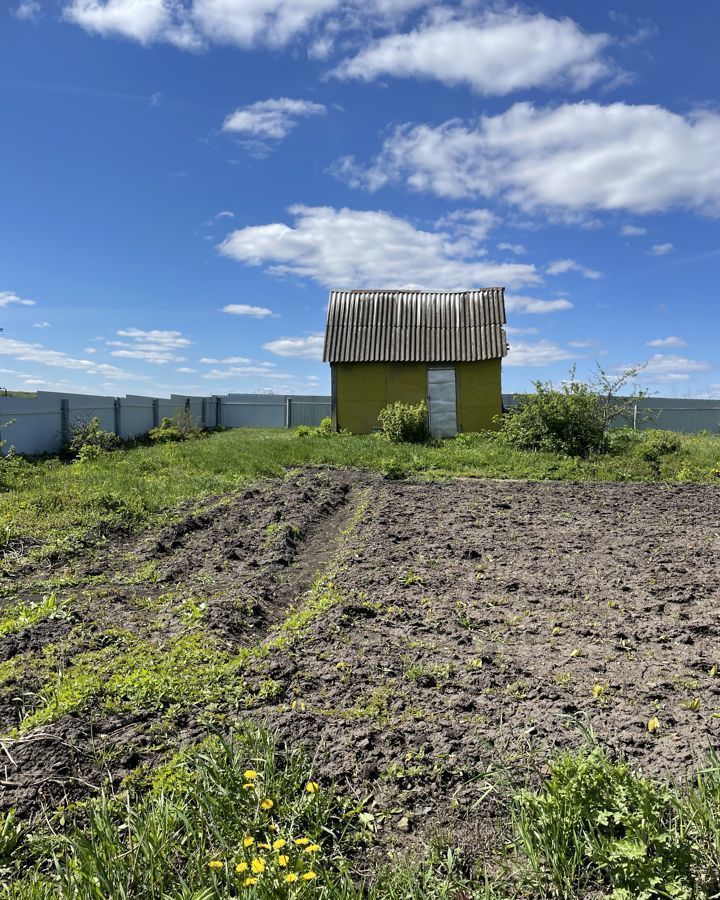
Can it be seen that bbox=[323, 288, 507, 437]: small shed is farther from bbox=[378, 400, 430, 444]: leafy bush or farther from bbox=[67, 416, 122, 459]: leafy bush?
bbox=[67, 416, 122, 459]: leafy bush

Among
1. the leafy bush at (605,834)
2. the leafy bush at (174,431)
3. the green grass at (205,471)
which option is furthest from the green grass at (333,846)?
the leafy bush at (174,431)

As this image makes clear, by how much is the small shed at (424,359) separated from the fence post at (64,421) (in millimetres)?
6945

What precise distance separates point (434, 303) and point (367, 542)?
45.8ft

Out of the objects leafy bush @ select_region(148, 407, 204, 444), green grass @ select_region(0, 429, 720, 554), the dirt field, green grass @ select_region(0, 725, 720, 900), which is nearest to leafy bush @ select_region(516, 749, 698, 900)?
green grass @ select_region(0, 725, 720, 900)

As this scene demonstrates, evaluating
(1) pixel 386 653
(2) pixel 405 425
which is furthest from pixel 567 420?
(1) pixel 386 653

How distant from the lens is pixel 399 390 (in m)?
18.9

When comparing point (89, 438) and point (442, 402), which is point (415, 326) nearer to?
point (442, 402)

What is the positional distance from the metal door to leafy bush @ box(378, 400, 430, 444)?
1721 mm

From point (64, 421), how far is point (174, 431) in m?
4.01

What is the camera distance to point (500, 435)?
51.5 feet

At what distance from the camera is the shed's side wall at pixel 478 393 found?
1850cm

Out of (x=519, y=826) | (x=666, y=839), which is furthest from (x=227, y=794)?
(x=666, y=839)

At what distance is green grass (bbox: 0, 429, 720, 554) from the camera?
844 cm

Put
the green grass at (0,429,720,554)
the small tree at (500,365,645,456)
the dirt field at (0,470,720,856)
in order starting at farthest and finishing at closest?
the small tree at (500,365,645,456), the green grass at (0,429,720,554), the dirt field at (0,470,720,856)
